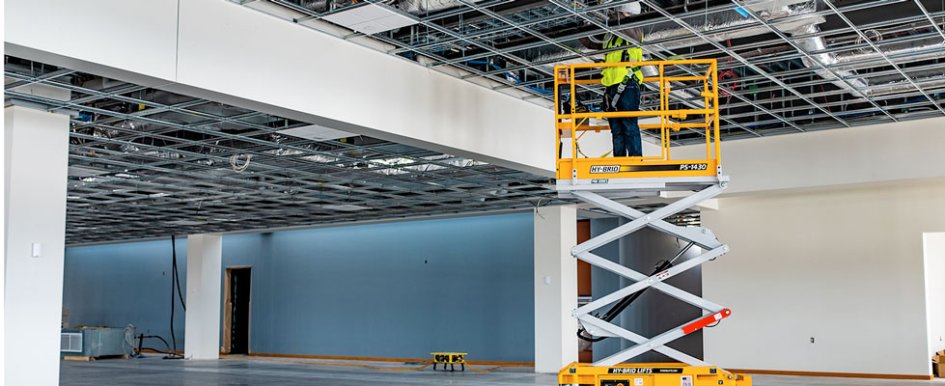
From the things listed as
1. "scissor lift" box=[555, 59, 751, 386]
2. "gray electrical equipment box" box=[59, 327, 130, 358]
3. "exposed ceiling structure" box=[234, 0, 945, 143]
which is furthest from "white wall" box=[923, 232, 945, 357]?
"gray electrical equipment box" box=[59, 327, 130, 358]

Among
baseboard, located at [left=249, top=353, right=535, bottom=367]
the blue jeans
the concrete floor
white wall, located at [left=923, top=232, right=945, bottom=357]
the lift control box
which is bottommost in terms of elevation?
baseboard, located at [left=249, top=353, right=535, bottom=367]

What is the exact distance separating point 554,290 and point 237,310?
14.4m

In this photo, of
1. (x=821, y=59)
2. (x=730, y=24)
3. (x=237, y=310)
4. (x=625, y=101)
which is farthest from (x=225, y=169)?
(x=237, y=310)

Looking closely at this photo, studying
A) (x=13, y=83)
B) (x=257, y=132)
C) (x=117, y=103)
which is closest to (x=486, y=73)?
(x=257, y=132)

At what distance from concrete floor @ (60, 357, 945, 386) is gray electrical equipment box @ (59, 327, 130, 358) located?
158 centimetres

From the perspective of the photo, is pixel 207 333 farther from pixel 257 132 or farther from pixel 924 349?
pixel 924 349

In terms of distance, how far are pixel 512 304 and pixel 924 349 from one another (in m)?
10.4

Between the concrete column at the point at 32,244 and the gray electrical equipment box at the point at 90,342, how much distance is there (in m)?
17.6

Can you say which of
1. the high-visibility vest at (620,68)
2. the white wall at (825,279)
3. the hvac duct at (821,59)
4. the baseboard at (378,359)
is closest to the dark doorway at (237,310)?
the baseboard at (378,359)

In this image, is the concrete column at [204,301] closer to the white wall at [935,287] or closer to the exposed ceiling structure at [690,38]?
the exposed ceiling structure at [690,38]

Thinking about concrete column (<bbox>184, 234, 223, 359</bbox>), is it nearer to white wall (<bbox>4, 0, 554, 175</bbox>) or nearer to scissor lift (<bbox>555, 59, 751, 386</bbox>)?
white wall (<bbox>4, 0, 554, 175</bbox>)

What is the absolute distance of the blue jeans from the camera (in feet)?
31.1

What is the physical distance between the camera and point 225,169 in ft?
56.0

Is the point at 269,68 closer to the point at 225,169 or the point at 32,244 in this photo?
the point at 32,244
